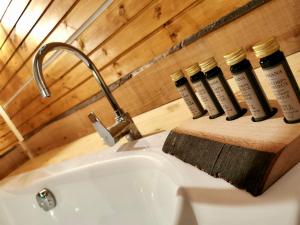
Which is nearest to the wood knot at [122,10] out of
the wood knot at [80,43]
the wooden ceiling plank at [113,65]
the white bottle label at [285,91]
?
the wooden ceiling plank at [113,65]

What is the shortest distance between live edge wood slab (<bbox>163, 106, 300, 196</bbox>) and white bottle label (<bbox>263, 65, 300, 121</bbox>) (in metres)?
0.03

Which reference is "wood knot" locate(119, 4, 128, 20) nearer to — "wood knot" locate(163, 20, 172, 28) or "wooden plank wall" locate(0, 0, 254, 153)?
"wooden plank wall" locate(0, 0, 254, 153)

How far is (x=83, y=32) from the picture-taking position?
2.03 m

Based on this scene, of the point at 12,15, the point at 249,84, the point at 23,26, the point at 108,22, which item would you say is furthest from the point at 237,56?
the point at 12,15

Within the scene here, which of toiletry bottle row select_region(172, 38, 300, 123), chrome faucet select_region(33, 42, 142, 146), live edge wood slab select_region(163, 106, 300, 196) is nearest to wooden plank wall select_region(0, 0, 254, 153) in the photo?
chrome faucet select_region(33, 42, 142, 146)

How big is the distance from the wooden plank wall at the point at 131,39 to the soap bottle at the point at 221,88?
58 cm

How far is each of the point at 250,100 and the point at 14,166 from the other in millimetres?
2810

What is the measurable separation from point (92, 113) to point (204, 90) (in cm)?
57

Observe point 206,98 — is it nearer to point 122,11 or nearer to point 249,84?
point 249,84

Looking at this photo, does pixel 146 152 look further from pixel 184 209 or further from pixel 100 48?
pixel 100 48

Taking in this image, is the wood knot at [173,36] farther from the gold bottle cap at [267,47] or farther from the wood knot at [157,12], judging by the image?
the gold bottle cap at [267,47]

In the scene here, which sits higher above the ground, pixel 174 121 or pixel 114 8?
pixel 114 8

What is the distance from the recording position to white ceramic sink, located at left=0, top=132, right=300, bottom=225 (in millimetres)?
555

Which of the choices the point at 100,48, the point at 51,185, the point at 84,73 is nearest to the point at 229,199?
the point at 51,185
